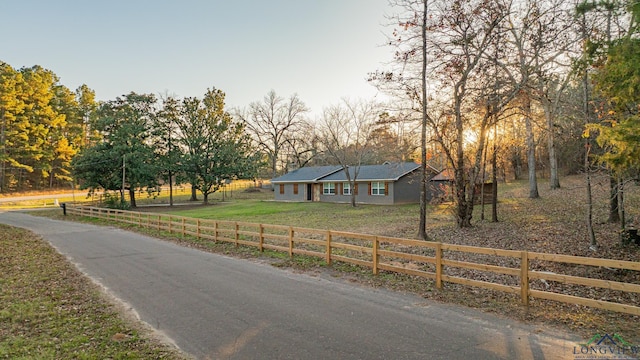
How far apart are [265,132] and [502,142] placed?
4059 centimetres

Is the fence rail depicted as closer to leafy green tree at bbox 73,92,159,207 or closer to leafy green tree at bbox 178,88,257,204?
leafy green tree at bbox 73,92,159,207

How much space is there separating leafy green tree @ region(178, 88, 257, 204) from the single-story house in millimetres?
5015

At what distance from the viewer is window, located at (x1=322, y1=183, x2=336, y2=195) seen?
35.3m

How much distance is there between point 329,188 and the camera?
35750mm

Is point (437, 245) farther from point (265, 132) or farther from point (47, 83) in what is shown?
point (47, 83)

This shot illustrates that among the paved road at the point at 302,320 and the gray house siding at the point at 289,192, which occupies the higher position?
the gray house siding at the point at 289,192

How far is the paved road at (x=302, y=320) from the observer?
14.9 feet

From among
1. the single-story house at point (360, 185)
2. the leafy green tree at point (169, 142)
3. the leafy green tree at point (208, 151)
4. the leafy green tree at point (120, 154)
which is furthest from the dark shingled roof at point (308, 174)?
the leafy green tree at point (120, 154)

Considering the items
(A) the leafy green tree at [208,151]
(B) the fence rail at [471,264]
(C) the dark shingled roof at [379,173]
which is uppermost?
(A) the leafy green tree at [208,151]

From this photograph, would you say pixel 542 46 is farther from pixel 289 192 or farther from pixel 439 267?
pixel 289 192

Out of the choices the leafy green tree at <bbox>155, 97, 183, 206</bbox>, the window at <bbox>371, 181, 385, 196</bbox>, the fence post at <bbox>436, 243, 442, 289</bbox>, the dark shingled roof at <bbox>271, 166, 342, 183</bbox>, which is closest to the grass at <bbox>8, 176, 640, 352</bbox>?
the fence post at <bbox>436, 243, 442, 289</bbox>

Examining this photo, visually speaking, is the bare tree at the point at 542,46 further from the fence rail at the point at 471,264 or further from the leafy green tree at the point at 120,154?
the leafy green tree at the point at 120,154

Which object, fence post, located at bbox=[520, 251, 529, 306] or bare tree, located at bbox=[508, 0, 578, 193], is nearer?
fence post, located at bbox=[520, 251, 529, 306]

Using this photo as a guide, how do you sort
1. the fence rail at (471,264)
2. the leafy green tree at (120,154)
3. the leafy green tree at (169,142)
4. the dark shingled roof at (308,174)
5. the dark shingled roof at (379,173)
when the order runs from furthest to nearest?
the leafy green tree at (169,142) → the dark shingled roof at (308,174) → the leafy green tree at (120,154) → the dark shingled roof at (379,173) → the fence rail at (471,264)
